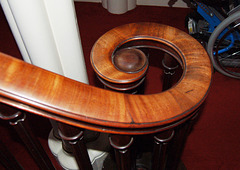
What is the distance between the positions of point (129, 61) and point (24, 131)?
16.4 inches

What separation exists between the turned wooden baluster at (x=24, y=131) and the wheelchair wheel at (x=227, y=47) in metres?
2.03

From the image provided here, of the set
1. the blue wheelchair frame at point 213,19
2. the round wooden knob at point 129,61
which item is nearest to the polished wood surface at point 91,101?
the round wooden knob at point 129,61

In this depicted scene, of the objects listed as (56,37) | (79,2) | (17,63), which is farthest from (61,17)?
(79,2)

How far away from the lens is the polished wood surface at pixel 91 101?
47 cm

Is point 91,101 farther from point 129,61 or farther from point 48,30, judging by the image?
point 48,30

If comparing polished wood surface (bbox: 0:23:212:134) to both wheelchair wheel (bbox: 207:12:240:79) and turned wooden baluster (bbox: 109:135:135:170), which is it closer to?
turned wooden baluster (bbox: 109:135:135:170)

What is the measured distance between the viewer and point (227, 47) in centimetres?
245

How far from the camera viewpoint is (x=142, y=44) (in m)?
0.96

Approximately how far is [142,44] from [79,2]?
10.3 ft

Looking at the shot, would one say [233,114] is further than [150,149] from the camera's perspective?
Yes

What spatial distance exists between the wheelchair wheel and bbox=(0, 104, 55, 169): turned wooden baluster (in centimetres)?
203

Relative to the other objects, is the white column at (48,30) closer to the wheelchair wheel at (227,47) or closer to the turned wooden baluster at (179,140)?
the turned wooden baluster at (179,140)

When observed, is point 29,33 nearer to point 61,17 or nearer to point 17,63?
point 61,17

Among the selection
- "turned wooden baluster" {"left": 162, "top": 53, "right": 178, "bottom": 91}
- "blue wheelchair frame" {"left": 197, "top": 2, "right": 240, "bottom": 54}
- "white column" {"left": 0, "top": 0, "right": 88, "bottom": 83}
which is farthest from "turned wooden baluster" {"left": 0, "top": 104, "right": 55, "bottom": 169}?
"blue wheelchair frame" {"left": 197, "top": 2, "right": 240, "bottom": 54}
